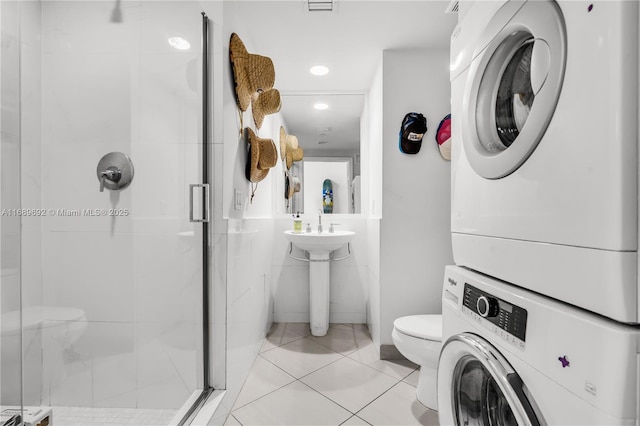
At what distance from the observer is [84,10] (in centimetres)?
125

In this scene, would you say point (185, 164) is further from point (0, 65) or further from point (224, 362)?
point (224, 362)

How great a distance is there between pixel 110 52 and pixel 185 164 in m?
0.50

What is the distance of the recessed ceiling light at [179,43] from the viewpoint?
1.41m

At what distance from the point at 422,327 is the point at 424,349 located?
0.14m

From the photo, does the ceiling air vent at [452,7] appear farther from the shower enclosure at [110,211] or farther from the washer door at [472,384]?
the washer door at [472,384]

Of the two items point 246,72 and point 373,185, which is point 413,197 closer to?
point 373,185

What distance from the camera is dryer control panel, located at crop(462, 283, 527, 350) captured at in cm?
75

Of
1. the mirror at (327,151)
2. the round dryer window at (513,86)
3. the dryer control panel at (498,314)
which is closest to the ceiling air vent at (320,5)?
the round dryer window at (513,86)

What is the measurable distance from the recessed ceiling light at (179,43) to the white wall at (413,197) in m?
1.26

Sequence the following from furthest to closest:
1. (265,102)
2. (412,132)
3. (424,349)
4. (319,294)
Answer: (319,294) < (412,132) < (265,102) < (424,349)

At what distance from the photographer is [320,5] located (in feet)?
5.56

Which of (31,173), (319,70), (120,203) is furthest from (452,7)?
(31,173)

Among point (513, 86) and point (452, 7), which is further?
point (452, 7)

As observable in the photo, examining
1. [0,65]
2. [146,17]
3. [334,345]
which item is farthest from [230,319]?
[146,17]
